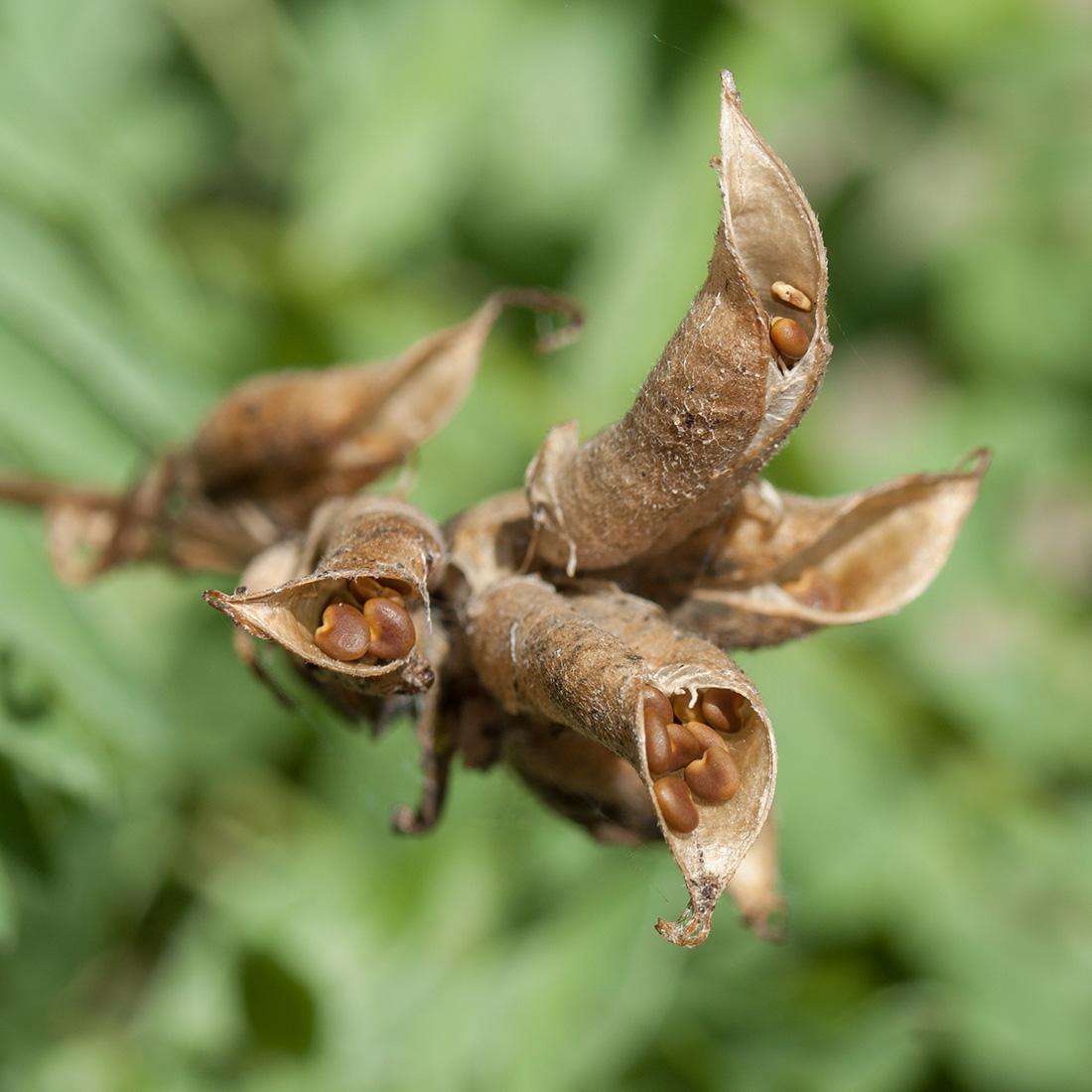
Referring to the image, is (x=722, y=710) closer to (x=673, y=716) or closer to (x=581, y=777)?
(x=673, y=716)

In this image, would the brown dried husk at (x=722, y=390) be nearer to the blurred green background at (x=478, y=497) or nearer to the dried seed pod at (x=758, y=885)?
the dried seed pod at (x=758, y=885)

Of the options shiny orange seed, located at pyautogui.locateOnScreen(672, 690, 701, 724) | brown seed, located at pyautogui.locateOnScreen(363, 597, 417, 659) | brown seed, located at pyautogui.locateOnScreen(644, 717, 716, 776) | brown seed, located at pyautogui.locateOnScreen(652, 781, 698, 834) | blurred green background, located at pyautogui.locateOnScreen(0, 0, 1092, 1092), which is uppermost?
brown seed, located at pyautogui.locateOnScreen(363, 597, 417, 659)

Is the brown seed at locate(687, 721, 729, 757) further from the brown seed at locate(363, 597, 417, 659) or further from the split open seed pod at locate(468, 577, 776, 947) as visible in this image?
the brown seed at locate(363, 597, 417, 659)

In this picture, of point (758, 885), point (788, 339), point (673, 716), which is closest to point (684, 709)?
point (673, 716)

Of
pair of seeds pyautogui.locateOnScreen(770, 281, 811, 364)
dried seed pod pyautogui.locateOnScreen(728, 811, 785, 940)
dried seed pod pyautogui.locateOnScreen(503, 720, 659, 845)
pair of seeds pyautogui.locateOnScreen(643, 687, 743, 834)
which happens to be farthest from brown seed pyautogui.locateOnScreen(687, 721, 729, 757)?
dried seed pod pyautogui.locateOnScreen(728, 811, 785, 940)

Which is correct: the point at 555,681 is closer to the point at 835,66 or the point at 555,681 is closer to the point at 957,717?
the point at 957,717
